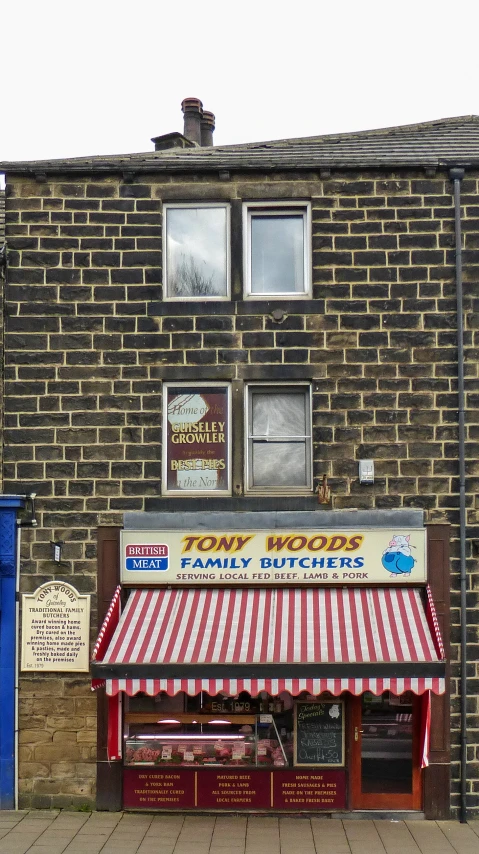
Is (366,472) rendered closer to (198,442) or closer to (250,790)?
(198,442)

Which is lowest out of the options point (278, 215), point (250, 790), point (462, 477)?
point (250, 790)

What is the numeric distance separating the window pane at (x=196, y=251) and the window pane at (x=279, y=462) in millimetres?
2378

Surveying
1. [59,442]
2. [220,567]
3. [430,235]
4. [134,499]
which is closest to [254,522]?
[220,567]

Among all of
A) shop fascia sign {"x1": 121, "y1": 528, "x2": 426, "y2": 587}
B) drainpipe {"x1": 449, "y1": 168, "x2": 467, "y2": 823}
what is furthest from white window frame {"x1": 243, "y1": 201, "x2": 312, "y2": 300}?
shop fascia sign {"x1": 121, "y1": 528, "x2": 426, "y2": 587}

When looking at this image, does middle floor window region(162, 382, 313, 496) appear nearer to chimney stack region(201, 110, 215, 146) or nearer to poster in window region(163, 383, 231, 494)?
poster in window region(163, 383, 231, 494)

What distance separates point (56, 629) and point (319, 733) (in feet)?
12.8

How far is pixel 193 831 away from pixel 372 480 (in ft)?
17.0

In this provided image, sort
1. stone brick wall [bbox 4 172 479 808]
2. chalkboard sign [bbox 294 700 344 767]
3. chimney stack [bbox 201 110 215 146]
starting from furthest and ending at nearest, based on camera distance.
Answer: chimney stack [bbox 201 110 215 146] → stone brick wall [bbox 4 172 479 808] → chalkboard sign [bbox 294 700 344 767]

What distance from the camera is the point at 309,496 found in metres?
12.9

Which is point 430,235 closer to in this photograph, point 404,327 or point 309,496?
point 404,327

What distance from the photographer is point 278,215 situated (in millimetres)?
13516

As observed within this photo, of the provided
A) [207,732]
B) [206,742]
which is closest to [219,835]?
[206,742]

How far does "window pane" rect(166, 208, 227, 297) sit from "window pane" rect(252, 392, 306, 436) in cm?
170

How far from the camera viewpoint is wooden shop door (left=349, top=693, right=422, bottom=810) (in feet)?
41.5
